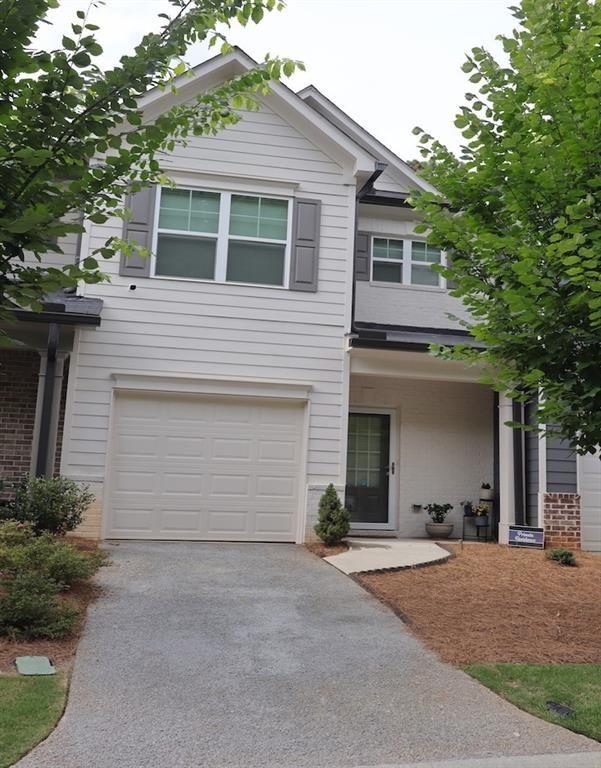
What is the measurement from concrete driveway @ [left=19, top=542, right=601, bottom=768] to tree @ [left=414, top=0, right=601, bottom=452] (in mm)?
2384

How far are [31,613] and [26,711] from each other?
64.0 inches

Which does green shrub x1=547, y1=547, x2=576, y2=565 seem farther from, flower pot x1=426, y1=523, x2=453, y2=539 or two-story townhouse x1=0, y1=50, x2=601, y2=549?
flower pot x1=426, y1=523, x2=453, y2=539

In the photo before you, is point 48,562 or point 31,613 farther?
point 48,562

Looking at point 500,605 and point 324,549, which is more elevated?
point 324,549

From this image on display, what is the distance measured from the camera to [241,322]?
11.2 m

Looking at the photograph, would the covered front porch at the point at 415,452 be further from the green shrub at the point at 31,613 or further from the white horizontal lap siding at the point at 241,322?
the green shrub at the point at 31,613

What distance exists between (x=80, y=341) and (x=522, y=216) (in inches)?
277

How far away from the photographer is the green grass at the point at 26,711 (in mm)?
3871

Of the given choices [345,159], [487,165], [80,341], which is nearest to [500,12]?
[487,165]

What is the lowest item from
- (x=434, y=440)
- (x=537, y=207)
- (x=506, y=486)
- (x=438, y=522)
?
(x=438, y=522)

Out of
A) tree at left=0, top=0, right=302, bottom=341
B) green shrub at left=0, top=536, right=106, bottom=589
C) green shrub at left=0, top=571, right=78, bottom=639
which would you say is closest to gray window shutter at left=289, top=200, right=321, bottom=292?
green shrub at left=0, top=536, right=106, bottom=589

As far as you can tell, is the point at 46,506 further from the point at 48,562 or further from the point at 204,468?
the point at 48,562

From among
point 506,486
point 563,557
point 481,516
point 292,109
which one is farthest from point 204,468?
point 292,109

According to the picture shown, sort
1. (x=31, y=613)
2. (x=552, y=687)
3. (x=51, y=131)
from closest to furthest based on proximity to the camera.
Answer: (x=51, y=131) → (x=552, y=687) → (x=31, y=613)
